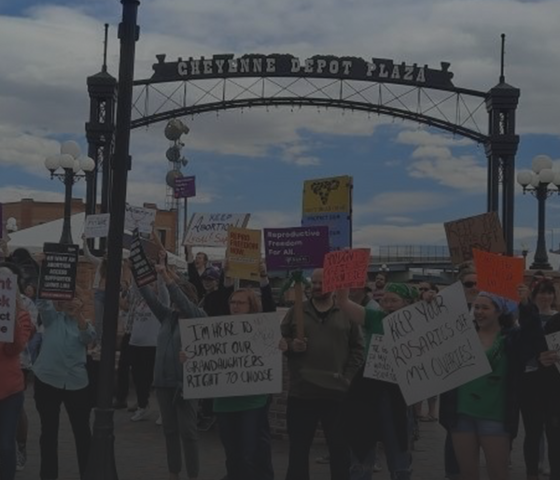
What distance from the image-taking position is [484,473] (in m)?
8.99

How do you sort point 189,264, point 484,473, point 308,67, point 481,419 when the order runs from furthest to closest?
point 308,67 → point 189,264 → point 484,473 → point 481,419

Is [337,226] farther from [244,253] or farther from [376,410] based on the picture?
[376,410]

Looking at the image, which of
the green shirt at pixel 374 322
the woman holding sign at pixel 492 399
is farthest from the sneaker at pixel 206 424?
the woman holding sign at pixel 492 399

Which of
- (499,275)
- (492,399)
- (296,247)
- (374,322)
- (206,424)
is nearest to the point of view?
(492,399)

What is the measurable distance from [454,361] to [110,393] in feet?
8.70

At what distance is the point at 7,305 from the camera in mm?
6789

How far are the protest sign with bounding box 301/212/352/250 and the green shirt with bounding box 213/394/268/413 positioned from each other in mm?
2607

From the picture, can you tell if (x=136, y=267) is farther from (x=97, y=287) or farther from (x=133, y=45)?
(x=97, y=287)

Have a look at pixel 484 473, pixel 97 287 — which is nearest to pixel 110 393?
pixel 484 473

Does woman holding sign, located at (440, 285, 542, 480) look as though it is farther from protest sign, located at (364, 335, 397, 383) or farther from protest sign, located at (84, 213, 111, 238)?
protest sign, located at (84, 213, 111, 238)

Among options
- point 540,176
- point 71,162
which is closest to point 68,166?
point 71,162

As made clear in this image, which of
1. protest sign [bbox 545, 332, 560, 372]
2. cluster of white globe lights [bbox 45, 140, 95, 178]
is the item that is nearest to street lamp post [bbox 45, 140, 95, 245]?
cluster of white globe lights [bbox 45, 140, 95, 178]

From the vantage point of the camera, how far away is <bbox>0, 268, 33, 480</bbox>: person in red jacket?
6828mm

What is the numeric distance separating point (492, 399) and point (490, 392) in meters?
0.05
